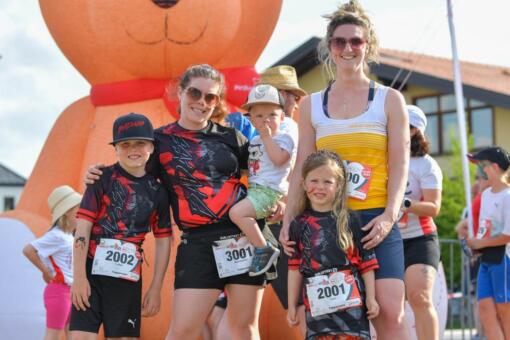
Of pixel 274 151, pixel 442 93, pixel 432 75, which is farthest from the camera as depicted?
pixel 442 93

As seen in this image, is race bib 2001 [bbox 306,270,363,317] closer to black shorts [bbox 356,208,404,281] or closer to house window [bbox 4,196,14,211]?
black shorts [bbox 356,208,404,281]

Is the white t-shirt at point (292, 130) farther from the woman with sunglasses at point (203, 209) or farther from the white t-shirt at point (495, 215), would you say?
the white t-shirt at point (495, 215)

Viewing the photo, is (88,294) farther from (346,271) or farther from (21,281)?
(21,281)

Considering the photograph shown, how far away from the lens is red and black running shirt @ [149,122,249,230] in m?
4.66

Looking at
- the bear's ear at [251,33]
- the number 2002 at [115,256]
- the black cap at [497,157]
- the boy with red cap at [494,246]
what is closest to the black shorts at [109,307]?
the number 2002 at [115,256]

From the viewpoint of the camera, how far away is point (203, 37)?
6.83 meters

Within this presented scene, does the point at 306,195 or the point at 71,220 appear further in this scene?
the point at 71,220

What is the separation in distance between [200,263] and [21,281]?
2.85 meters

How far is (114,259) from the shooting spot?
4.66 metres

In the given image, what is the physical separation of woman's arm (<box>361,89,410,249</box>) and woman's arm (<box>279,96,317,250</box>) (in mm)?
386

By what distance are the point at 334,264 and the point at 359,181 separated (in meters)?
0.39

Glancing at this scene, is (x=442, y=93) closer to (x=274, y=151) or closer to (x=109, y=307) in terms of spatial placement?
(x=274, y=151)

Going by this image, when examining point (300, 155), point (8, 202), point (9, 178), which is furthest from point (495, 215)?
point (9, 178)

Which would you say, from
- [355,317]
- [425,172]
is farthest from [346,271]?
[425,172]
